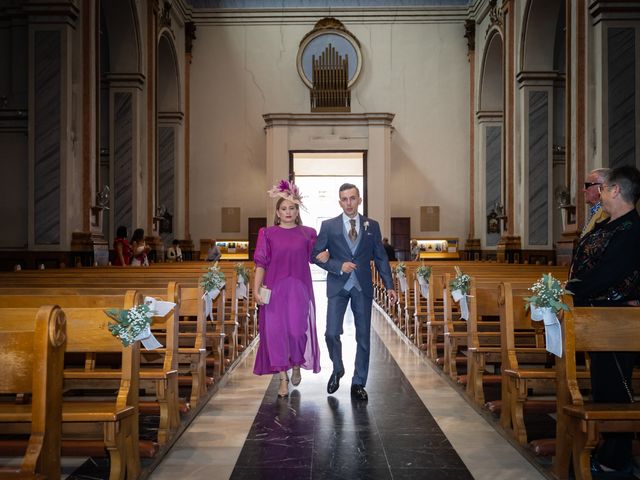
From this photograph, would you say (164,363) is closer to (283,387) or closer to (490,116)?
(283,387)

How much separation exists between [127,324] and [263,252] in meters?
2.64

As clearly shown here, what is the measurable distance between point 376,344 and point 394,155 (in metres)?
15.2

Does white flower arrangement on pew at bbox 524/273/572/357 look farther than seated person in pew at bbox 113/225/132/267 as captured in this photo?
No

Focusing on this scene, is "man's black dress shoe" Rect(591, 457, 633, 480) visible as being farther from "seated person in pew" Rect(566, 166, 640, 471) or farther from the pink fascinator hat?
the pink fascinator hat

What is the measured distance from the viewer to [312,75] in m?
23.1

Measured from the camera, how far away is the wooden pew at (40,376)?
2.46m

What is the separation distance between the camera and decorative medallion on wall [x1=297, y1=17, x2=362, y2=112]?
2305 cm

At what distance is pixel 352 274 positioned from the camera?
225 inches

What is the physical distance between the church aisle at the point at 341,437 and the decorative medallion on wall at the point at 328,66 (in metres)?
17.7

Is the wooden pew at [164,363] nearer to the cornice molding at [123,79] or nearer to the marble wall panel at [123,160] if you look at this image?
the marble wall panel at [123,160]

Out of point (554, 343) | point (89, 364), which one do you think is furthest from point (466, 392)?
point (89, 364)

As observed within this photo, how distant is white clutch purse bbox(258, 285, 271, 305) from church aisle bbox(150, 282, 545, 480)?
0.83m

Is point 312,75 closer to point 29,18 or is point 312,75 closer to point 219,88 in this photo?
point 219,88

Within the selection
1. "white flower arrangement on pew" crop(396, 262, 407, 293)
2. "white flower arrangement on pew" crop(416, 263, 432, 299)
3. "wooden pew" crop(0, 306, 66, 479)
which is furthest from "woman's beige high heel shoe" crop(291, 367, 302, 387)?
"white flower arrangement on pew" crop(396, 262, 407, 293)
